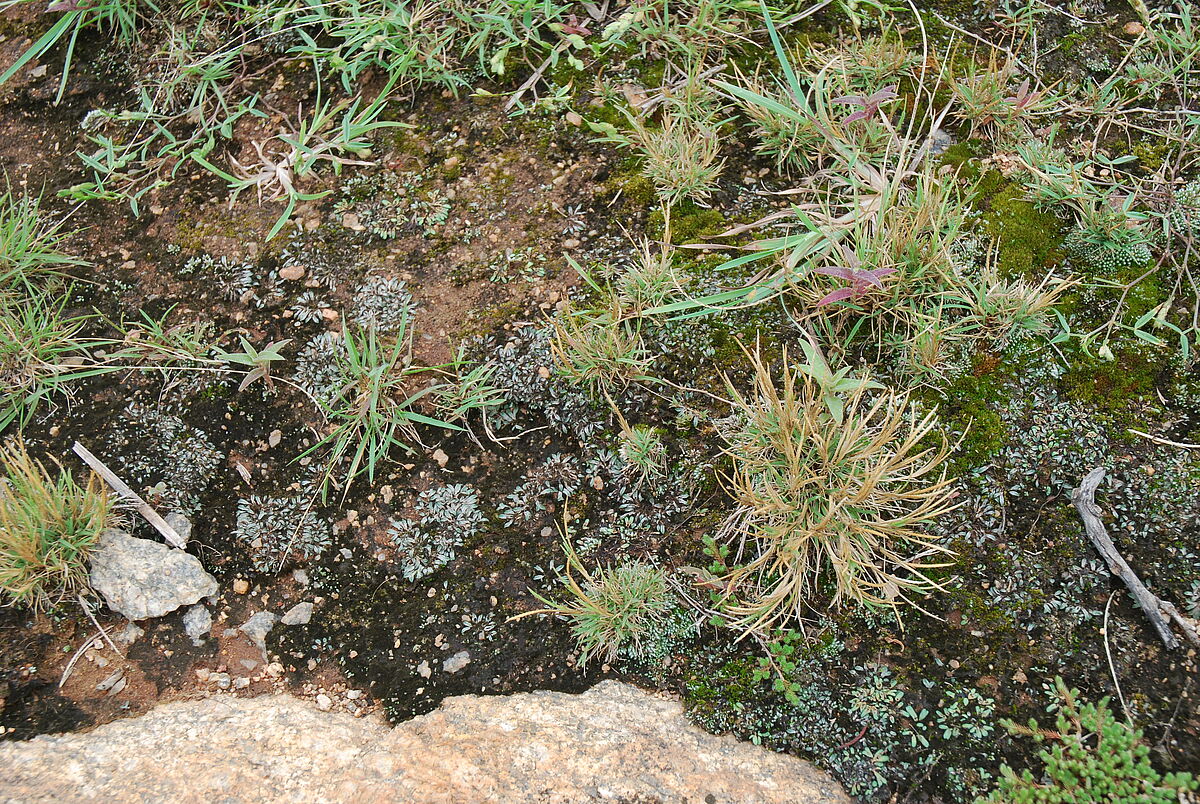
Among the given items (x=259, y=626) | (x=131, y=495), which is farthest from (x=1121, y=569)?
(x=131, y=495)

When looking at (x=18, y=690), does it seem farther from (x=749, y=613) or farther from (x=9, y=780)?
(x=749, y=613)

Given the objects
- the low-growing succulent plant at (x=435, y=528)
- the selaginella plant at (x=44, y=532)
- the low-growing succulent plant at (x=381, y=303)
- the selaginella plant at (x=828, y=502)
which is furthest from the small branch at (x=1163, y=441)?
the selaginella plant at (x=44, y=532)

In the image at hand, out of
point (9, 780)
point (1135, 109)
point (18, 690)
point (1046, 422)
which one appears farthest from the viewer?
point (1135, 109)

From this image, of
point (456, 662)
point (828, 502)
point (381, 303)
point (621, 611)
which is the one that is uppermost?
point (381, 303)

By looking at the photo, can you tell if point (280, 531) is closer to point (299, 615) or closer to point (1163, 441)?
point (299, 615)

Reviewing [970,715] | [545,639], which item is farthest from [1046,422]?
[545,639]

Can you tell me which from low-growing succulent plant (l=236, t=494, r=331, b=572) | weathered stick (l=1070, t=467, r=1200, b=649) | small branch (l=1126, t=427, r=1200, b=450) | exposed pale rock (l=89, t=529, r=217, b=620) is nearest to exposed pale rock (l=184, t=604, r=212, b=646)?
exposed pale rock (l=89, t=529, r=217, b=620)
